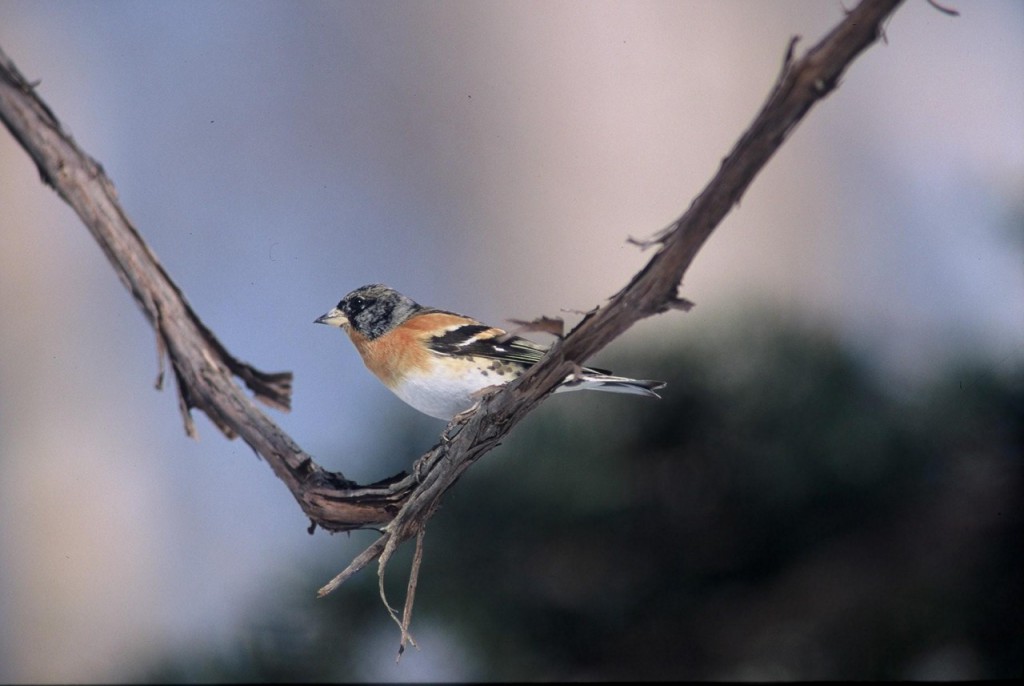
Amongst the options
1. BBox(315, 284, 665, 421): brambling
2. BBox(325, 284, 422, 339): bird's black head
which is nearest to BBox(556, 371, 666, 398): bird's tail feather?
BBox(315, 284, 665, 421): brambling

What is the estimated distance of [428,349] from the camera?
873mm

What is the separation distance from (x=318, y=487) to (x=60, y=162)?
0.32m

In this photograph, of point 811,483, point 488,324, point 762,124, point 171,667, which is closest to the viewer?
point 762,124

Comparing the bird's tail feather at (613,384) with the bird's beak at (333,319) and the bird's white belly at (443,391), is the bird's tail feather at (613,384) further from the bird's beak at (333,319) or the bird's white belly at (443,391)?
the bird's beak at (333,319)

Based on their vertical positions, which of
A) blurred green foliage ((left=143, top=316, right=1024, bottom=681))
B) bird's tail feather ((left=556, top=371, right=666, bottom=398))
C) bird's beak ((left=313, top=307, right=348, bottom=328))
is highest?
bird's beak ((left=313, top=307, right=348, bottom=328))

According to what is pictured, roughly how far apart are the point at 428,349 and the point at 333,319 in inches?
3.9

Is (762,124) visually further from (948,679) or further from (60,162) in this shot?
(948,679)

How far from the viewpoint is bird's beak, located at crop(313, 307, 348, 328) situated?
0.85m

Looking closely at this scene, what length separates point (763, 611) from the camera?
1.08m

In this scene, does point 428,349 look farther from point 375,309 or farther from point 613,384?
point 613,384

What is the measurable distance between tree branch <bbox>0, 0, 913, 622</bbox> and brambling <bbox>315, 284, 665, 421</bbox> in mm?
121

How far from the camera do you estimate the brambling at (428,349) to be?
847 millimetres

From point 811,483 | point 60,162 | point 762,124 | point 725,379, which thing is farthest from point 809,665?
point 60,162

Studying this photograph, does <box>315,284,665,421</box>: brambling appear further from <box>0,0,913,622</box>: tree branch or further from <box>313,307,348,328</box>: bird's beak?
<box>0,0,913,622</box>: tree branch
